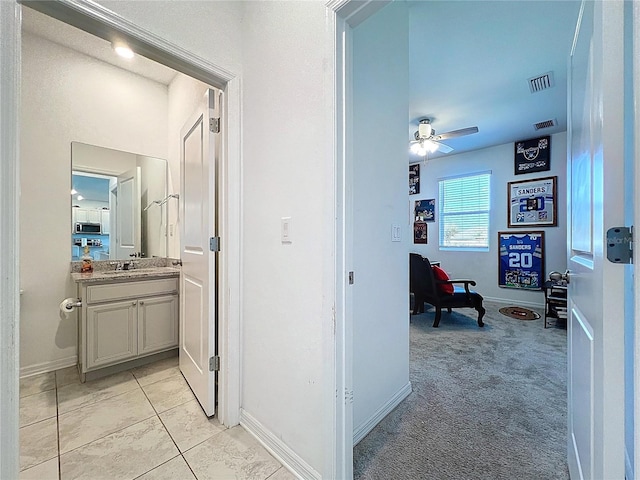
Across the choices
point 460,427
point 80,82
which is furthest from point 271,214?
point 80,82

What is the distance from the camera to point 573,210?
4.00ft

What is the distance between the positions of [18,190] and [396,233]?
181 centimetres

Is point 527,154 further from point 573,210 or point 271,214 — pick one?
point 271,214

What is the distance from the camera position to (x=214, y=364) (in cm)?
173

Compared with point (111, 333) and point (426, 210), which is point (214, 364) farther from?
point (426, 210)

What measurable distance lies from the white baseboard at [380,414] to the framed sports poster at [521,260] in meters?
3.84

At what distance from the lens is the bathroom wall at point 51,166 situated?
7.50ft

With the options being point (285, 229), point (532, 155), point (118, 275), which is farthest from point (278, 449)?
point (532, 155)

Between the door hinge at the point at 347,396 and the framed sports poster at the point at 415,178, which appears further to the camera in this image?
the framed sports poster at the point at 415,178

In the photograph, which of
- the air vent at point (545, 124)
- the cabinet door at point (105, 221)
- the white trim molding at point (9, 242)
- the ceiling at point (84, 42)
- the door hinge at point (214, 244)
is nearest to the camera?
the white trim molding at point (9, 242)

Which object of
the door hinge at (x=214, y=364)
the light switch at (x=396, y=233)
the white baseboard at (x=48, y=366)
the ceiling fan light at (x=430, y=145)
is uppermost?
the ceiling fan light at (x=430, y=145)

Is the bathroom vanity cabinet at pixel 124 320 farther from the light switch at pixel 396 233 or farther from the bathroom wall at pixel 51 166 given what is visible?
the light switch at pixel 396 233

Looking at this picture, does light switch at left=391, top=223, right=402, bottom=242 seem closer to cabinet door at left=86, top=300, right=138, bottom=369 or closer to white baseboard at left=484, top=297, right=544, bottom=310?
cabinet door at left=86, top=300, right=138, bottom=369

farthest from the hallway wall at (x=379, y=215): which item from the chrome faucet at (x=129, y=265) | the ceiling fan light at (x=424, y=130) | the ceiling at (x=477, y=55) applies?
the chrome faucet at (x=129, y=265)
